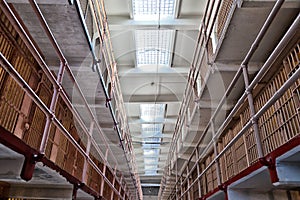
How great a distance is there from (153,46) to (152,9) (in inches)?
46.8

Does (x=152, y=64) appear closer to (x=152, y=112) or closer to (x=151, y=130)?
(x=152, y=112)

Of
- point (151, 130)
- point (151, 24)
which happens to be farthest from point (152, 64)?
point (151, 130)

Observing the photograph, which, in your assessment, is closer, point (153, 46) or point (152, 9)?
point (152, 9)

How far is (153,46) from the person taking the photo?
22.6 ft

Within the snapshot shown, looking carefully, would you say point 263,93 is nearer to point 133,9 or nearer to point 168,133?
point 133,9

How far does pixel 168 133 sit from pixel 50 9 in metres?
9.38

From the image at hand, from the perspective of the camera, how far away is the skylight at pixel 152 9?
18.7 feet

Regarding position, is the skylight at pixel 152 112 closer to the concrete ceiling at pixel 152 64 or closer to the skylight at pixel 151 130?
the concrete ceiling at pixel 152 64

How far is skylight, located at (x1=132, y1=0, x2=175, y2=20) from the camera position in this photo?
569 centimetres

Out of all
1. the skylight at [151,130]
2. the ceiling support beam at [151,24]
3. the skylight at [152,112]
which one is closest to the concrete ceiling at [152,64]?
the ceiling support beam at [151,24]

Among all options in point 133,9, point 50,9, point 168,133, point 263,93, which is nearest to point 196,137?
point 263,93

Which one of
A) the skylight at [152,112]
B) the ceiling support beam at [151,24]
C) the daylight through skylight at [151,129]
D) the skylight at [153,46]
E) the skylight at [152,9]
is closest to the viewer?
the skylight at [152,9]

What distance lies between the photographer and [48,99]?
178 inches

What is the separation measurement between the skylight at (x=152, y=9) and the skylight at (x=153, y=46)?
0.45 metres
